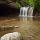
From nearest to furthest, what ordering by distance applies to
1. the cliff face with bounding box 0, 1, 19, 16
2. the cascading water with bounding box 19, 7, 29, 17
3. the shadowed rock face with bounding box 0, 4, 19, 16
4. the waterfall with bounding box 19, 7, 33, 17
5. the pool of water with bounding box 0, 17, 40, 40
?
1. the pool of water with bounding box 0, 17, 40, 40
2. the waterfall with bounding box 19, 7, 33, 17
3. the cascading water with bounding box 19, 7, 29, 17
4. the cliff face with bounding box 0, 1, 19, 16
5. the shadowed rock face with bounding box 0, 4, 19, 16

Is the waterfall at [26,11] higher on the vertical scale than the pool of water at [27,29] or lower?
higher

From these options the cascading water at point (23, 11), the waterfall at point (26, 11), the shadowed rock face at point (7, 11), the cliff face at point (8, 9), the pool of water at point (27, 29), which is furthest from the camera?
the shadowed rock face at point (7, 11)

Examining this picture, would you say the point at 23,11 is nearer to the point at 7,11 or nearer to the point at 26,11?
the point at 26,11

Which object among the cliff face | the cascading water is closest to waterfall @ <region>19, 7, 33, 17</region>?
the cascading water

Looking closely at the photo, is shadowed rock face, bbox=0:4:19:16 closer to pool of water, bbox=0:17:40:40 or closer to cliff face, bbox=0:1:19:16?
cliff face, bbox=0:1:19:16

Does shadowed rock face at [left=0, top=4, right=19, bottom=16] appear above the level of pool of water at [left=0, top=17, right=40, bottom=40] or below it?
above

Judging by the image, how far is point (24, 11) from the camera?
10.1 meters

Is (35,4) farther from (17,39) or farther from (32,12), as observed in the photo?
(17,39)

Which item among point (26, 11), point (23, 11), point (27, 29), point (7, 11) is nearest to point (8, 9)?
point (7, 11)

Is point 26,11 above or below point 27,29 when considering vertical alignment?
above

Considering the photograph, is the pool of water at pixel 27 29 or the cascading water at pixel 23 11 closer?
the pool of water at pixel 27 29

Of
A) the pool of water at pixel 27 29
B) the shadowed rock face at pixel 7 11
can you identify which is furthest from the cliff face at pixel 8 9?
the pool of water at pixel 27 29

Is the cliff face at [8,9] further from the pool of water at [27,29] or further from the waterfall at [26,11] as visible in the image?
the pool of water at [27,29]

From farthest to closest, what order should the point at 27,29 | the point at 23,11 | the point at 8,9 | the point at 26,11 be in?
the point at 8,9 → the point at 23,11 → the point at 26,11 → the point at 27,29
